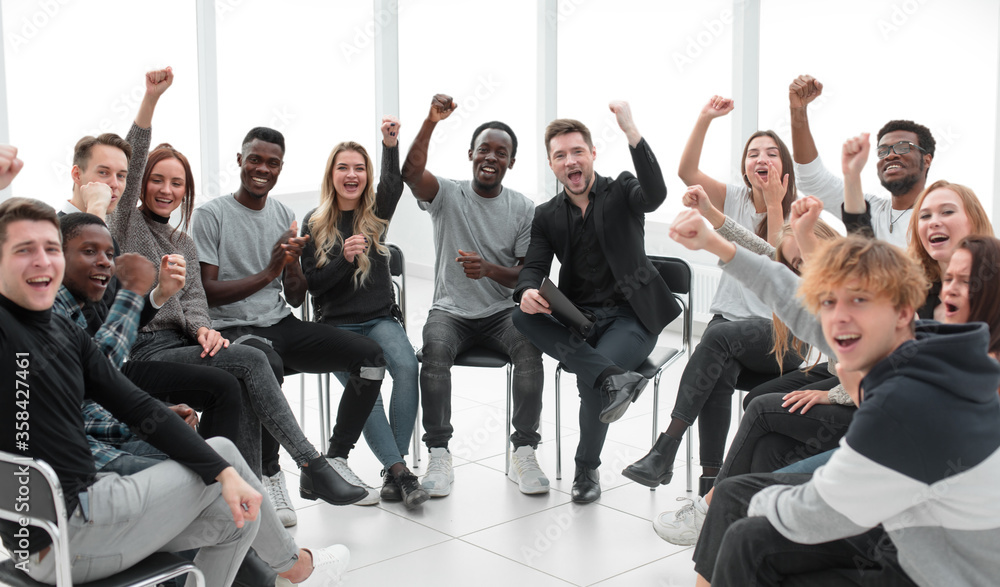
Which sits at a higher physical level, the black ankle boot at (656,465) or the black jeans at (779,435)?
the black jeans at (779,435)

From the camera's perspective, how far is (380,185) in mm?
3502

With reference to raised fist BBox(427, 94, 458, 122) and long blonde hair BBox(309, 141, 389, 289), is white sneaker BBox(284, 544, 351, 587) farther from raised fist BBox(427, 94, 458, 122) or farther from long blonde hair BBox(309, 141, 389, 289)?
raised fist BBox(427, 94, 458, 122)

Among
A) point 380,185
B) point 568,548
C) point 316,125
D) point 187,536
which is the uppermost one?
point 316,125

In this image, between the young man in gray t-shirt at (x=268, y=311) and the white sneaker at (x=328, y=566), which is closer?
the white sneaker at (x=328, y=566)

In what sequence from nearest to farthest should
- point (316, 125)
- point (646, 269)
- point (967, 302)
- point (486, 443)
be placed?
point (967, 302)
point (646, 269)
point (486, 443)
point (316, 125)

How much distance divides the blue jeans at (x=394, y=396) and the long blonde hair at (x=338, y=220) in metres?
0.18

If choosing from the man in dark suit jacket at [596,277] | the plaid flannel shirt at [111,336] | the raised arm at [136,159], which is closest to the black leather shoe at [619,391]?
the man in dark suit jacket at [596,277]

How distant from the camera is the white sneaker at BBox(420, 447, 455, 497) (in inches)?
128

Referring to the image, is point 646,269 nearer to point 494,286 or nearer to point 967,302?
point 494,286

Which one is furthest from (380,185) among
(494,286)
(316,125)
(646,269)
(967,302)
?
(316,125)

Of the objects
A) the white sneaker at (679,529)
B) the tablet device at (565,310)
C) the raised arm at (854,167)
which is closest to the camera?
the raised arm at (854,167)

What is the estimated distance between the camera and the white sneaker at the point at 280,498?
9.85 feet

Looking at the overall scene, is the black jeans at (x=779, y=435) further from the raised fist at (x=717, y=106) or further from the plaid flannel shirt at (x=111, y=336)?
the plaid flannel shirt at (x=111, y=336)

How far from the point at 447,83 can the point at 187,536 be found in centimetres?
578
